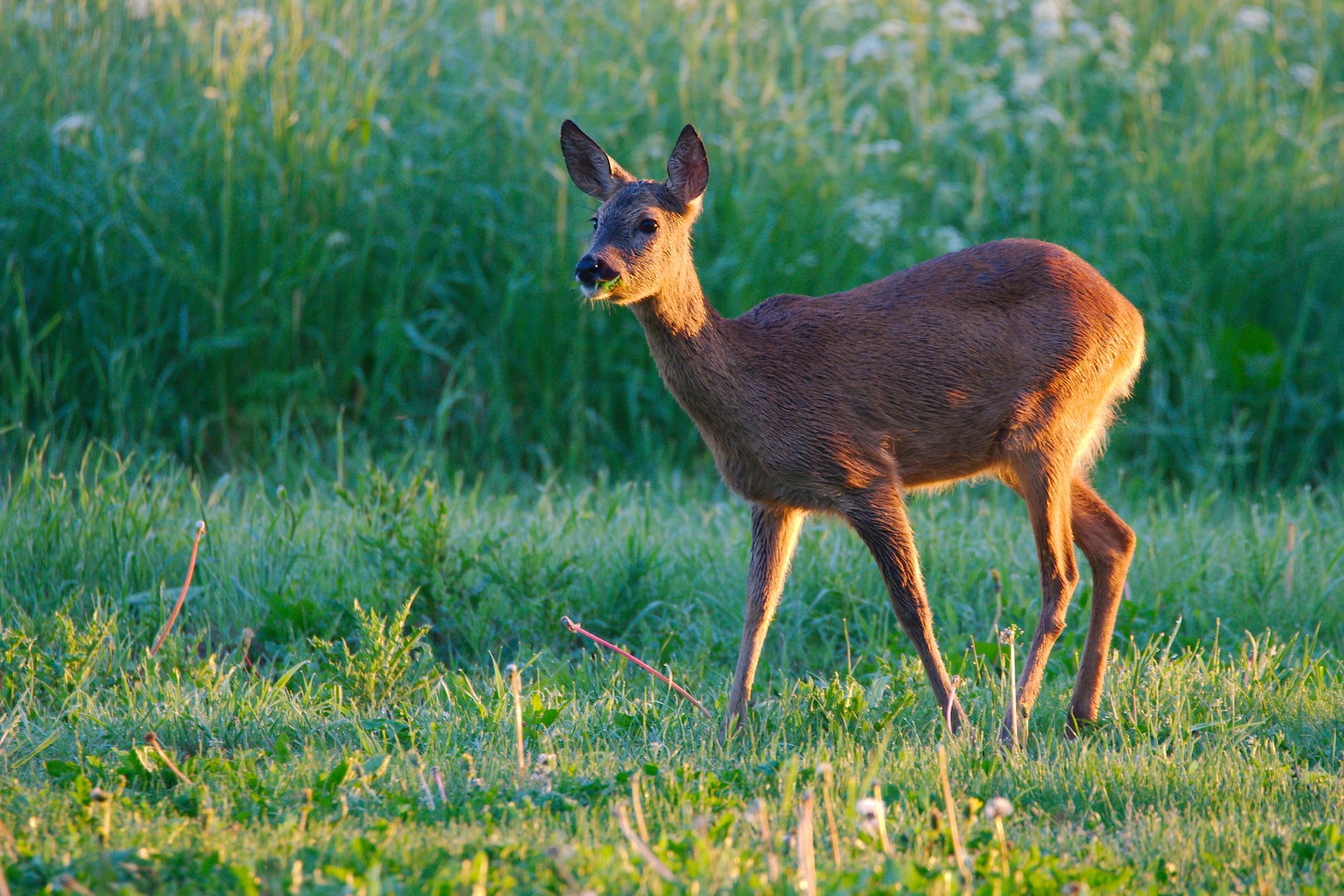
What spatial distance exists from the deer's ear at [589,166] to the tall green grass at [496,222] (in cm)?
256

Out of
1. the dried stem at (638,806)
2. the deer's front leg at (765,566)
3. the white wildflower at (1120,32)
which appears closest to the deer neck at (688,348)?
the deer's front leg at (765,566)

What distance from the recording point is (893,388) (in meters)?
4.11

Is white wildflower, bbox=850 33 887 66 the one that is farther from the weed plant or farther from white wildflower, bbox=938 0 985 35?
the weed plant

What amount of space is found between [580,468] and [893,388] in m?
2.98

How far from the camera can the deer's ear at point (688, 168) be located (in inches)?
158

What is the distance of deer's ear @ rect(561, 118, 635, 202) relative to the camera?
4.17m

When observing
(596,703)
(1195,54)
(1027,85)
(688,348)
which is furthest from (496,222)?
(1195,54)

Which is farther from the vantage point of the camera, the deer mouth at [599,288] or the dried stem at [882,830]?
the deer mouth at [599,288]

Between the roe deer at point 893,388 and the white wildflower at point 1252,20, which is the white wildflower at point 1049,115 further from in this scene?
the roe deer at point 893,388

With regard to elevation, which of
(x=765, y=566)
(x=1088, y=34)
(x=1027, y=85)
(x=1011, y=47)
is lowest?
(x=765, y=566)

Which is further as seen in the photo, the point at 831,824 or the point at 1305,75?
the point at 1305,75

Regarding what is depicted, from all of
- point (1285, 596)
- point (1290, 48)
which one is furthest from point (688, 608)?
point (1290, 48)

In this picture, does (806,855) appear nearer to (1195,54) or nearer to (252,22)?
(252,22)

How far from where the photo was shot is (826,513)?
13.1 ft
